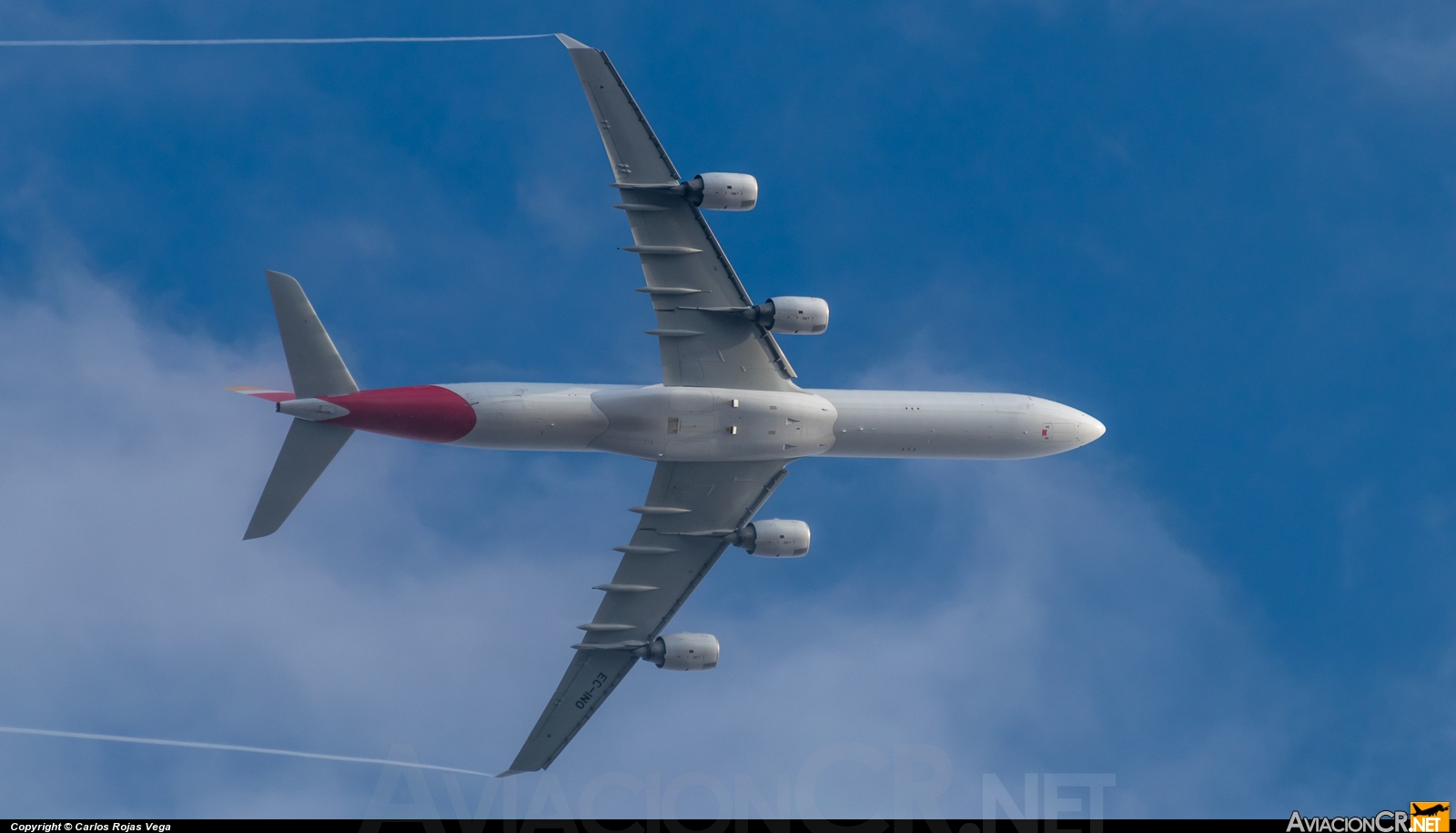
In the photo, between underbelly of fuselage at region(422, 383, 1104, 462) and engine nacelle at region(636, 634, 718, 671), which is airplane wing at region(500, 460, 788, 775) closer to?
engine nacelle at region(636, 634, 718, 671)

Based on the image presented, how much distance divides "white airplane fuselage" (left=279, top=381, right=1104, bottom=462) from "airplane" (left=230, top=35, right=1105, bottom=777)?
0.05 meters

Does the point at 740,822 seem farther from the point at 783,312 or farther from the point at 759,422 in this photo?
the point at 783,312

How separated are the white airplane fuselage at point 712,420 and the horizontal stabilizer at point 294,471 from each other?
22.7 inches

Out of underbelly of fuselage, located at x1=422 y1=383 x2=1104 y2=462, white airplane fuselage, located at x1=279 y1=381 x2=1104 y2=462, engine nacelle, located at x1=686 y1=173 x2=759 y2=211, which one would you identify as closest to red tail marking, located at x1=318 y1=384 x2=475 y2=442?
white airplane fuselage, located at x1=279 y1=381 x2=1104 y2=462

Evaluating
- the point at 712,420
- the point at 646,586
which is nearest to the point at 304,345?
the point at 712,420

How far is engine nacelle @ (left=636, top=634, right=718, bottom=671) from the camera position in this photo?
44.6 m

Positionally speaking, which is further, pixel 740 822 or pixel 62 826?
pixel 740 822

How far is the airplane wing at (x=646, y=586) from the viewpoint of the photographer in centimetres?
4425

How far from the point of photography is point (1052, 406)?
45.4 m

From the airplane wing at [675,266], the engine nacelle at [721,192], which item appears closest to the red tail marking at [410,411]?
the airplane wing at [675,266]

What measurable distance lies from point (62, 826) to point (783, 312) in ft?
78.8

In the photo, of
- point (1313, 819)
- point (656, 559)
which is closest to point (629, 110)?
point (656, 559)

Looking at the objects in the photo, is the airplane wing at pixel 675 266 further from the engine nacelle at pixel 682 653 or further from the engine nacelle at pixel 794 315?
the engine nacelle at pixel 682 653

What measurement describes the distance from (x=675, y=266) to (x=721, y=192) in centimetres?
284
